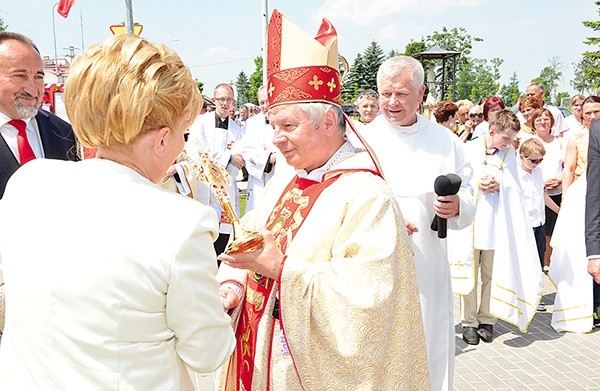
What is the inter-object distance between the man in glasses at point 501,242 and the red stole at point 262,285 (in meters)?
3.03

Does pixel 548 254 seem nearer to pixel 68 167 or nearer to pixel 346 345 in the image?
pixel 346 345

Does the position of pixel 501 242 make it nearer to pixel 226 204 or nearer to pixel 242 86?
pixel 226 204

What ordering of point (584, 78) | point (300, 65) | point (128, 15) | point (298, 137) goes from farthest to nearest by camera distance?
point (584, 78), point (128, 15), point (300, 65), point (298, 137)

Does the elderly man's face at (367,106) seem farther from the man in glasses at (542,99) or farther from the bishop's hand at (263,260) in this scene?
the bishop's hand at (263,260)

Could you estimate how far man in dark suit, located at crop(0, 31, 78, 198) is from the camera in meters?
3.16

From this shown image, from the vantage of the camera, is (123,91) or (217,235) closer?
(123,91)

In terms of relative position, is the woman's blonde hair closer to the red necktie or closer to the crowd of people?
the crowd of people

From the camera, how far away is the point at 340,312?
204 centimetres

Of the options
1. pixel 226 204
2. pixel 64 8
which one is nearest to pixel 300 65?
pixel 226 204

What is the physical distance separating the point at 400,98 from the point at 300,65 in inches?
53.1

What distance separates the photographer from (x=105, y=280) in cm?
126

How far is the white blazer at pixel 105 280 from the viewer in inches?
49.8

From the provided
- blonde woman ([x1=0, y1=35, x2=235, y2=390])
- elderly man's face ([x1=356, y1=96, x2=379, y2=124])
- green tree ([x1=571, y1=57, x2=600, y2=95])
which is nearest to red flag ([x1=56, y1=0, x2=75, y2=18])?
elderly man's face ([x1=356, y1=96, x2=379, y2=124])

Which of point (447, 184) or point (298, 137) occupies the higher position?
point (298, 137)
